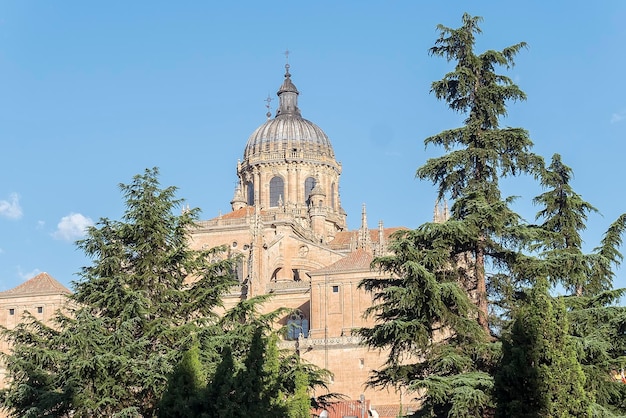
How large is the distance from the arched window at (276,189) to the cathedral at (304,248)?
8 cm

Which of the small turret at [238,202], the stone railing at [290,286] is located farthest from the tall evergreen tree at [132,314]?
the small turret at [238,202]

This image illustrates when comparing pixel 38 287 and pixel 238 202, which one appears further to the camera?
pixel 238 202

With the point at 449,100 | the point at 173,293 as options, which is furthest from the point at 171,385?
the point at 449,100

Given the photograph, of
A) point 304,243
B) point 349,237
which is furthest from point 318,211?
point 304,243

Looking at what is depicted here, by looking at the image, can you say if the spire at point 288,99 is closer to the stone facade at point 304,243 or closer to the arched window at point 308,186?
the stone facade at point 304,243

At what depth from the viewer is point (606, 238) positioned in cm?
3127

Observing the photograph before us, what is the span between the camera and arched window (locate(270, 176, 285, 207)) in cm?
7975

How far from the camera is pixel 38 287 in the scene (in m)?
63.8

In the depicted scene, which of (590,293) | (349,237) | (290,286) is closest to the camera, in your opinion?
(590,293)

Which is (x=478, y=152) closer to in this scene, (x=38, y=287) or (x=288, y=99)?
(x=38, y=287)

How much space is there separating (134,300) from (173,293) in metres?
1.65

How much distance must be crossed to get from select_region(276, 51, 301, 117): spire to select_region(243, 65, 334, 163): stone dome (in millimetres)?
1785

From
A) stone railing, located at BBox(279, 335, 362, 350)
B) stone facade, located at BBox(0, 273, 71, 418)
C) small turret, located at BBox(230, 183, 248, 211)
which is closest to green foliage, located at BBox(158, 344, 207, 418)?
stone railing, located at BBox(279, 335, 362, 350)

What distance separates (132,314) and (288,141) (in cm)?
5389
